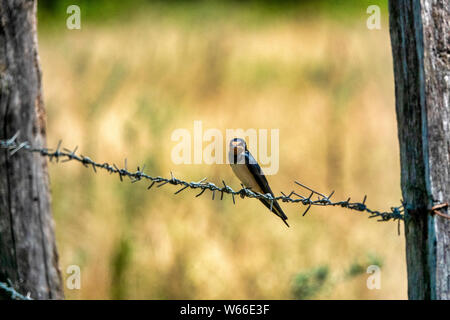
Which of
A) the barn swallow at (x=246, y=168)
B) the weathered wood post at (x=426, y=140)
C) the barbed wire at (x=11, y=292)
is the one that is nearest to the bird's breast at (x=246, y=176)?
the barn swallow at (x=246, y=168)

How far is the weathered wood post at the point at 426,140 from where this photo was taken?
5.78 feet

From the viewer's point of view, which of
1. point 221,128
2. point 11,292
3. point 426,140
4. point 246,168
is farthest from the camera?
point 221,128

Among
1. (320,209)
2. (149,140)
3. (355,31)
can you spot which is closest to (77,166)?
(149,140)

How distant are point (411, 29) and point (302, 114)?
6.00 m

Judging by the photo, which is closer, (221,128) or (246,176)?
(246,176)

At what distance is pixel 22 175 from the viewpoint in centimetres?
261

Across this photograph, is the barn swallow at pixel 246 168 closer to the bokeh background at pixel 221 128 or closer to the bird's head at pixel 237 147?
the bird's head at pixel 237 147

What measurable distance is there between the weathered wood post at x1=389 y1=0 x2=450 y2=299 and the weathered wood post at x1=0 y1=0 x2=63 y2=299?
1747mm

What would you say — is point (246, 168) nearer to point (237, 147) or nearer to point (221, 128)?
point (237, 147)

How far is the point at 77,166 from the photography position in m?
5.83

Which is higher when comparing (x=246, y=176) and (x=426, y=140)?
(x=426, y=140)

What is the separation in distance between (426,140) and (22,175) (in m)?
1.86

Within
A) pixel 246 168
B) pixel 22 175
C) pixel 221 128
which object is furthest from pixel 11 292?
pixel 221 128

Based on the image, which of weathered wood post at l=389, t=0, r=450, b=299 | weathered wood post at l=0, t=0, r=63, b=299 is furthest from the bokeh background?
weathered wood post at l=389, t=0, r=450, b=299
